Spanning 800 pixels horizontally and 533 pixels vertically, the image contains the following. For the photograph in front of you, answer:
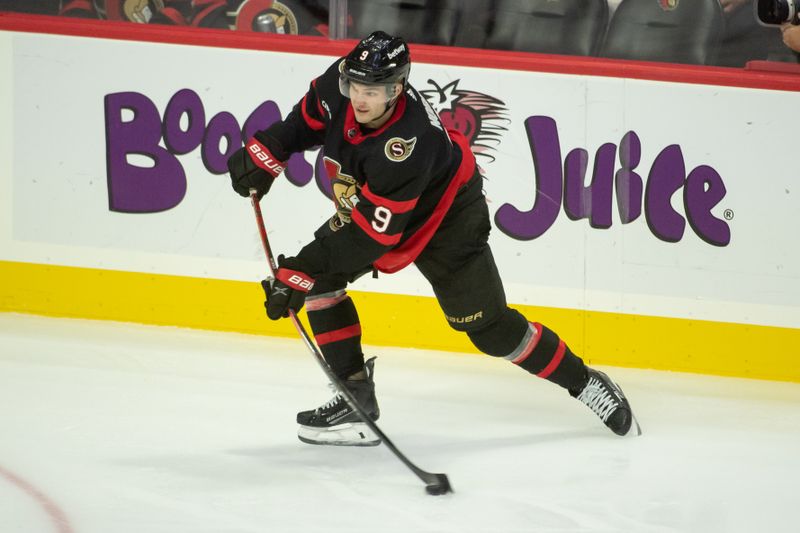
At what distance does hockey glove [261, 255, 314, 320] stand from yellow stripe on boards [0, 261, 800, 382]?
4.27 ft

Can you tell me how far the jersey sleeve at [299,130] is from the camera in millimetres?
2844

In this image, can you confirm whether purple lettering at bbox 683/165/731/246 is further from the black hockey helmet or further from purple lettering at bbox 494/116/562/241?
the black hockey helmet

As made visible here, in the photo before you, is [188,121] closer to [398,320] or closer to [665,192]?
[398,320]

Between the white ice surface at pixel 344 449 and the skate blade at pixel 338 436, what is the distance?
3 centimetres

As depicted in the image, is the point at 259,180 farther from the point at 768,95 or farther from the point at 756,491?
the point at 768,95

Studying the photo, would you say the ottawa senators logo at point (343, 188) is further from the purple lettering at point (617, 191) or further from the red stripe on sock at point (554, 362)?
the purple lettering at point (617, 191)

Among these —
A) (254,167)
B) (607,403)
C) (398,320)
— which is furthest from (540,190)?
(254,167)

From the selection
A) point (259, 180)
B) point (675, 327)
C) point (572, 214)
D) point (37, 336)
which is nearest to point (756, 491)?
point (675, 327)

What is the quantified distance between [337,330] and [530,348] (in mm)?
547

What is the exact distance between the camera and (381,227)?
8.27 feet

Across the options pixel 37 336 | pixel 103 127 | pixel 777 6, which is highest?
pixel 777 6

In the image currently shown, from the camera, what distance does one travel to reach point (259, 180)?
9.42 feet

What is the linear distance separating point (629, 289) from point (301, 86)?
1.38m

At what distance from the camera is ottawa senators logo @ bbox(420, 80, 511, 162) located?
12.3ft
